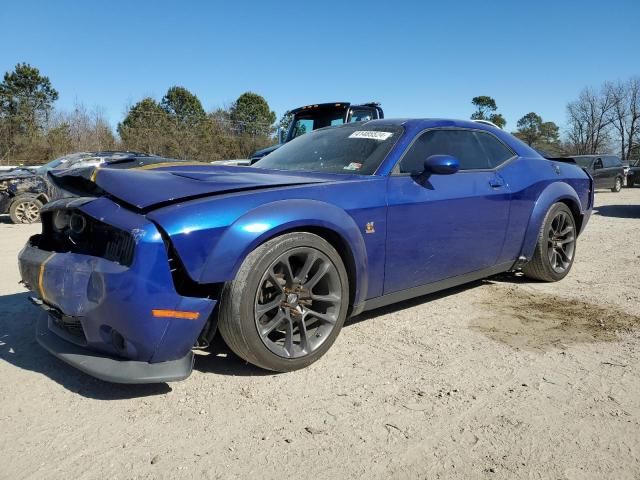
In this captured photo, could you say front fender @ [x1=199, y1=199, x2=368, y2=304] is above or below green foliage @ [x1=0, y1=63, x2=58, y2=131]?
below

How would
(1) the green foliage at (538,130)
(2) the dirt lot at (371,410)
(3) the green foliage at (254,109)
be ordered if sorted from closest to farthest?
(2) the dirt lot at (371,410) → (3) the green foliage at (254,109) → (1) the green foliage at (538,130)

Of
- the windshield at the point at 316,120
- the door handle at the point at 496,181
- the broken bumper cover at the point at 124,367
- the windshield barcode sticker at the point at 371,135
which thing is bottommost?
the broken bumper cover at the point at 124,367

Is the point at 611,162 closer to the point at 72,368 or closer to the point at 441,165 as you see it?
the point at 441,165

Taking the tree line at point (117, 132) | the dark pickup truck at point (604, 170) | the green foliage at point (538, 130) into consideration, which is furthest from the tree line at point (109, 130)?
the green foliage at point (538, 130)

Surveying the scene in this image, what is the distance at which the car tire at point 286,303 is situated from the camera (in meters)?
2.42

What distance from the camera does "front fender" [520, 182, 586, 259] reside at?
4.21m

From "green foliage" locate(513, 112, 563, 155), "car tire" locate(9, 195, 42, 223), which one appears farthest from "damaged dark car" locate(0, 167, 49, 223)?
"green foliage" locate(513, 112, 563, 155)

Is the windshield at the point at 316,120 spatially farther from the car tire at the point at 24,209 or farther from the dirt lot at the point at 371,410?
the dirt lot at the point at 371,410

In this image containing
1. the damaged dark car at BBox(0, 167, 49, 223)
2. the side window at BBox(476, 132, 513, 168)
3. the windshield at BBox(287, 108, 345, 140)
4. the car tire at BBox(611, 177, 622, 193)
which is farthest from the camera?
the car tire at BBox(611, 177, 622, 193)

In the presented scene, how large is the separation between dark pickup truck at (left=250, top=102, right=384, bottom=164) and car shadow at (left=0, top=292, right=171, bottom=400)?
7.12m

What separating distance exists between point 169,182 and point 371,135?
1588 mm

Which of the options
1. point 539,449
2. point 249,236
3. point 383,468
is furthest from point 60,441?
point 539,449

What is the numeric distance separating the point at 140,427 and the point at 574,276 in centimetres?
432

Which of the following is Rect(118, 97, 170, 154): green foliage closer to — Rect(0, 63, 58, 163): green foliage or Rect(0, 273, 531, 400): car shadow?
Rect(0, 63, 58, 163): green foliage
